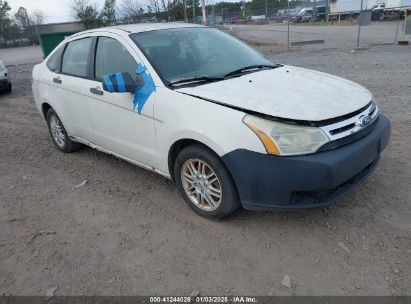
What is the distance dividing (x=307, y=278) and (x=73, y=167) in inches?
134

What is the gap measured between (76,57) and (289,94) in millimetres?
2779

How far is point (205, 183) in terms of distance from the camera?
3.30 meters

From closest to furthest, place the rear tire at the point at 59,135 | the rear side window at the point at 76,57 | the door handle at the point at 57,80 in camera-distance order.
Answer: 1. the rear side window at the point at 76,57
2. the door handle at the point at 57,80
3. the rear tire at the point at 59,135

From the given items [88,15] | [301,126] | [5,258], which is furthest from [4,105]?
[88,15]

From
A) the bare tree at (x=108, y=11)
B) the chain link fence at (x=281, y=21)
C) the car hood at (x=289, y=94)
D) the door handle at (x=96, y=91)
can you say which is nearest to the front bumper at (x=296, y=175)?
the car hood at (x=289, y=94)

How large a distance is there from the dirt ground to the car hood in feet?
3.30

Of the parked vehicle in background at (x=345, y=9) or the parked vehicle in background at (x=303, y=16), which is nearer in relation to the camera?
the parked vehicle in background at (x=303, y=16)

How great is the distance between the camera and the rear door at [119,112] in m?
3.63

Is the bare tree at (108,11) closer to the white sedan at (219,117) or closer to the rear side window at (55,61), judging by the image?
the rear side window at (55,61)

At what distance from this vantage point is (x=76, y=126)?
4723mm

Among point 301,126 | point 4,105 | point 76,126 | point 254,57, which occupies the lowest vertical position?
point 4,105

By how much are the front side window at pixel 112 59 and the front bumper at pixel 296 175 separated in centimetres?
153

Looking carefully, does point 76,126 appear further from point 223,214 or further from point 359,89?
point 359,89

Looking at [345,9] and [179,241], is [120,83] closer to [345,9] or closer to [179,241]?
[179,241]
